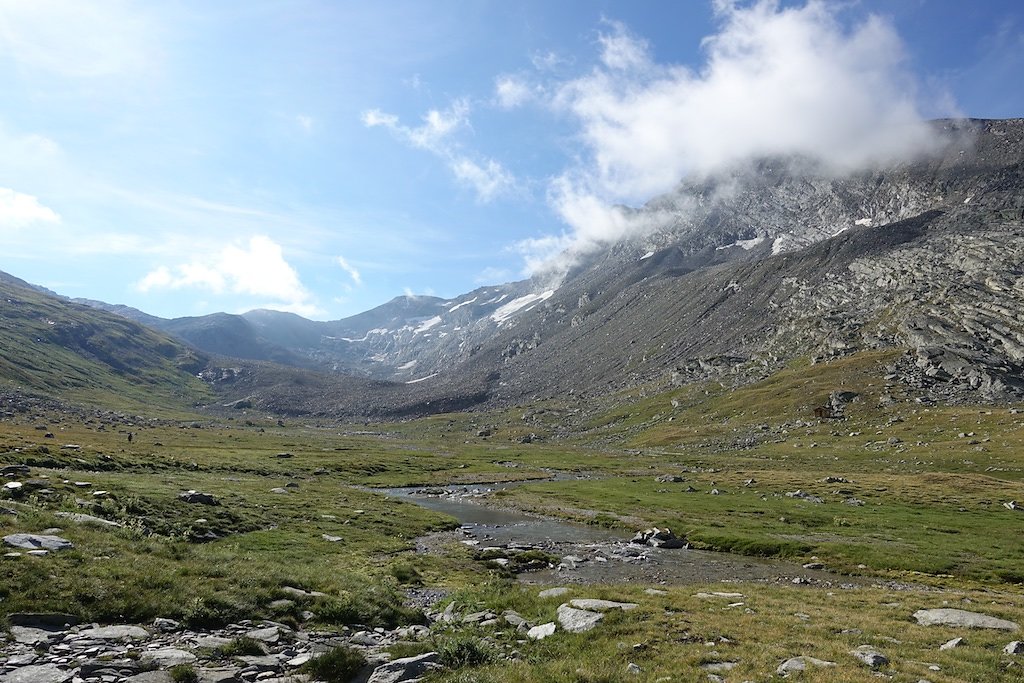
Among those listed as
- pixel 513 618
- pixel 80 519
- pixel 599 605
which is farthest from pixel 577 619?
pixel 80 519

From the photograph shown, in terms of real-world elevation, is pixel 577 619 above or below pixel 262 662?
below

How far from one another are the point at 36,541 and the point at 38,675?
9.99 meters

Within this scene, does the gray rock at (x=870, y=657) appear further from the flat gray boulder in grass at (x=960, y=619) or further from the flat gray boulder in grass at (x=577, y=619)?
the flat gray boulder in grass at (x=577, y=619)

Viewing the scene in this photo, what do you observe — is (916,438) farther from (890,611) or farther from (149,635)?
(149,635)

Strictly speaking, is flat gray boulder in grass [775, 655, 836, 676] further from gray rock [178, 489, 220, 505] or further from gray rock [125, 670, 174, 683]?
gray rock [178, 489, 220, 505]

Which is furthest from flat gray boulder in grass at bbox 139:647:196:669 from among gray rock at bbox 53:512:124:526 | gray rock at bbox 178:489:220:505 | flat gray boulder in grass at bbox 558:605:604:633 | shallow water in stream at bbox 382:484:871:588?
gray rock at bbox 178:489:220:505

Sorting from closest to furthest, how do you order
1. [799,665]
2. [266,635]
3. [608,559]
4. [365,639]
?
[799,665] → [266,635] → [365,639] → [608,559]

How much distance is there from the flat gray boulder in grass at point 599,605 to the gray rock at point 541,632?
110 inches

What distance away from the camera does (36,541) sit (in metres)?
19.5

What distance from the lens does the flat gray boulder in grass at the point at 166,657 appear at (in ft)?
44.2

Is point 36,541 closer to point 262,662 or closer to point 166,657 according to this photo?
point 166,657

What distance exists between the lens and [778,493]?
237ft

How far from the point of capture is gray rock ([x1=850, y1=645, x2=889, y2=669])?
49.8 ft

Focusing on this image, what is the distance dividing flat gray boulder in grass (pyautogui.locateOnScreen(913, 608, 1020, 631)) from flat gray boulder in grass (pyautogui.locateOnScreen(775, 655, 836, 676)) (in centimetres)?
839
